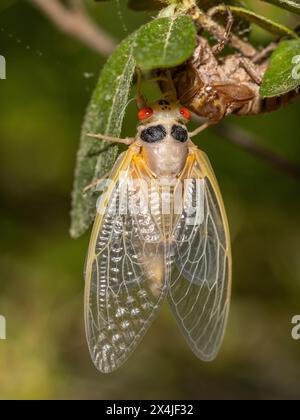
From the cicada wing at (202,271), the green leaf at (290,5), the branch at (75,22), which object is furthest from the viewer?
the branch at (75,22)

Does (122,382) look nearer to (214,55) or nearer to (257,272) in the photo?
(257,272)

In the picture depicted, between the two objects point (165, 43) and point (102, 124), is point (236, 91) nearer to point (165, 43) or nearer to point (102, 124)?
point (102, 124)

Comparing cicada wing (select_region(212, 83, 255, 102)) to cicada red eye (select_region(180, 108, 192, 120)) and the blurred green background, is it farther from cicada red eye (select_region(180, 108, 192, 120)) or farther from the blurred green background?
the blurred green background

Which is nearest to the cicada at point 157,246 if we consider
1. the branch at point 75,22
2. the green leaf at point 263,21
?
the green leaf at point 263,21

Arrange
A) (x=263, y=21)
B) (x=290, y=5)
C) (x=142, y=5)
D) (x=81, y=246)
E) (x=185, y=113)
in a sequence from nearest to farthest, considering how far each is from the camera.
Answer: (x=290, y=5) < (x=263, y=21) < (x=142, y=5) < (x=185, y=113) < (x=81, y=246)

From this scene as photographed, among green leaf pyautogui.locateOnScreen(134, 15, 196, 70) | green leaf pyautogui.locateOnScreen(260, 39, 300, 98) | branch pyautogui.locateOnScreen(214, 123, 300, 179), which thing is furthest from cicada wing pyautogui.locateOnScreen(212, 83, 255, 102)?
branch pyautogui.locateOnScreen(214, 123, 300, 179)

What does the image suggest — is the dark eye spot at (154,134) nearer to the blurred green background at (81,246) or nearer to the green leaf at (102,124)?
the green leaf at (102,124)

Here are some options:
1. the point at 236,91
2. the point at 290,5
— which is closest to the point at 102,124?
the point at 236,91
